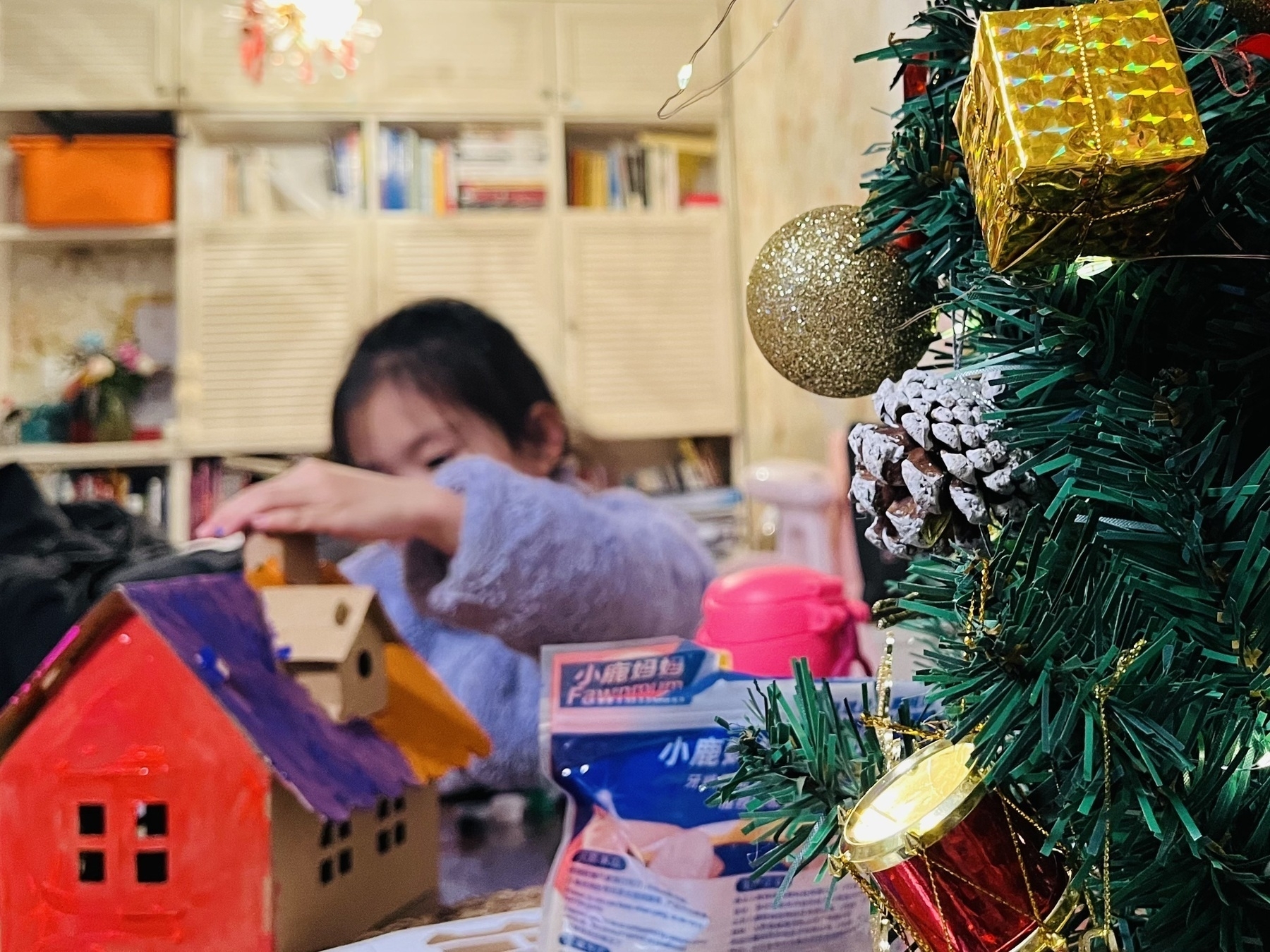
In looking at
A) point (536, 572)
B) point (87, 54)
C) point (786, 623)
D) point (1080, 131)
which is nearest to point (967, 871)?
point (1080, 131)

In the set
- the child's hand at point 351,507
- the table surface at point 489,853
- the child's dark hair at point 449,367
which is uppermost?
the child's dark hair at point 449,367

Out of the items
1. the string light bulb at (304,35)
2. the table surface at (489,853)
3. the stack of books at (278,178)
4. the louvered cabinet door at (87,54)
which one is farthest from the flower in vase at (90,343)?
the table surface at (489,853)

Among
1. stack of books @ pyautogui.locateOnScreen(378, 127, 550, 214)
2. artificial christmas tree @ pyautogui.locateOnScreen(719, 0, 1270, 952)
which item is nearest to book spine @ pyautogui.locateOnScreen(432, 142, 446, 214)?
stack of books @ pyautogui.locateOnScreen(378, 127, 550, 214)

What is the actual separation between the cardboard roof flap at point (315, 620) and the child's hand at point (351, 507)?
0.62 meters

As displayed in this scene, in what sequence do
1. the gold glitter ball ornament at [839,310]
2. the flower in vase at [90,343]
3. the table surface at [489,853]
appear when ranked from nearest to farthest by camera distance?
the gold glitter ball ornament at [839,310]
the table surface at [489,853]
the flower in vase at [90,343]

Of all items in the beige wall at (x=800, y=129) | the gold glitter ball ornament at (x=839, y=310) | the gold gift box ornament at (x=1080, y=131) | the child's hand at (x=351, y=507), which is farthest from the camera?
the child's hand at (x=351, y=507)

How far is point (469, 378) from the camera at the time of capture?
154cm

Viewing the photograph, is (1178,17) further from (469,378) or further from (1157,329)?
(469,378)

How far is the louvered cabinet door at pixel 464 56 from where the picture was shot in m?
1.72

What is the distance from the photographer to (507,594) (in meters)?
1.38

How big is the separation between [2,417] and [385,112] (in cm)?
84

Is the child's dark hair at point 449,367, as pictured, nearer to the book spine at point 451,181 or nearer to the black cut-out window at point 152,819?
the book spine at point 451,181

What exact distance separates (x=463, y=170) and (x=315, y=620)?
52.7 inches

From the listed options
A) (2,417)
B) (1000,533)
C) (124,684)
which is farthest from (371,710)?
(2,417)
